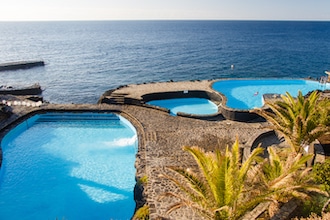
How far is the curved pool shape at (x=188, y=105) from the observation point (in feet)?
85.4

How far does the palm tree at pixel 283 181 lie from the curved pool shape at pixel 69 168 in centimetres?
701

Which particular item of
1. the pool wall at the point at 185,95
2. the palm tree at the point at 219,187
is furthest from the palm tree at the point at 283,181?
the pool wall at the point at 185,95

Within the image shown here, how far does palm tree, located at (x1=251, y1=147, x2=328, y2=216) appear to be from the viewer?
7765 millimetres

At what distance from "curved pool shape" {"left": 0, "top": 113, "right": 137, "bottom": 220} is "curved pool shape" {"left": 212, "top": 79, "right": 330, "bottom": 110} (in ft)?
47.3

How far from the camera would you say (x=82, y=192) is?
1420cm

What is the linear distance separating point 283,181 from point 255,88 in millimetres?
27200

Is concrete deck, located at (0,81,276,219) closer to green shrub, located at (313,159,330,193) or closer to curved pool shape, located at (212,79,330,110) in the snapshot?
green shrub, located at (313,159,330,193)

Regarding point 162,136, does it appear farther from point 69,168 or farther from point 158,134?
point 69,168

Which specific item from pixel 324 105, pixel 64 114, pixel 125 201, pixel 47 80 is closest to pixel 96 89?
pixel 47 80

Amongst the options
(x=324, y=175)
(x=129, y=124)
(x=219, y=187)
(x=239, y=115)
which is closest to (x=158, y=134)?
(x=129, y=124)

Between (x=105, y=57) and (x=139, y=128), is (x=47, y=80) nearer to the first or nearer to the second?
(x=105, y=57)

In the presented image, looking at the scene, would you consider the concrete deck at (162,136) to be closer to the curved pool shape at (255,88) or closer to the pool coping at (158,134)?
the pool coping at (158,134)

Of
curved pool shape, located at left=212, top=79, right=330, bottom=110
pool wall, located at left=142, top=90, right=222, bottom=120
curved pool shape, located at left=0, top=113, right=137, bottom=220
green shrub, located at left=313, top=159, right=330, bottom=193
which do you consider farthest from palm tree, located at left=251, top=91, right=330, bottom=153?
curved pool shape, located at left=212, top=79, right=330, bottom=110

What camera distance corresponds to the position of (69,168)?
52.9ft
